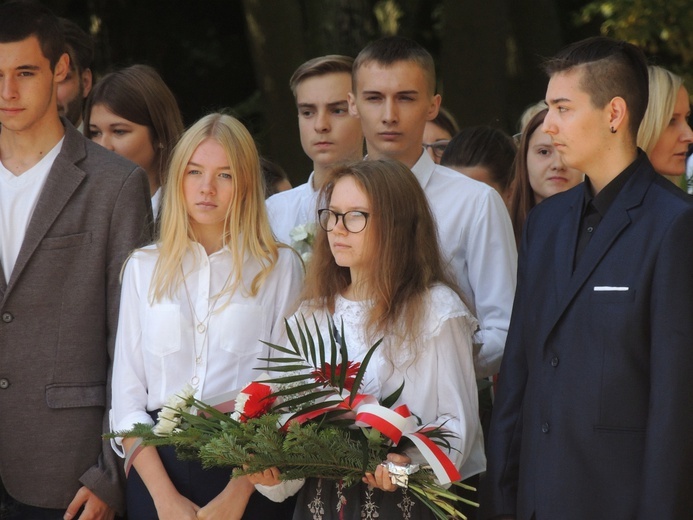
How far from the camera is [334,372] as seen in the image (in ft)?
12.3

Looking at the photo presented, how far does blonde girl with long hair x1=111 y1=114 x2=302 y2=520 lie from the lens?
407 centimetres

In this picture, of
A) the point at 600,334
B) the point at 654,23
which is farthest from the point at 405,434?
the point at 654,23

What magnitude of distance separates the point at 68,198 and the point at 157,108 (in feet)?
4.00

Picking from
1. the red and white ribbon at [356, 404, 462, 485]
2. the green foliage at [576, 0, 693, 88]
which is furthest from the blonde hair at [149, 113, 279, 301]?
the green foliage at [576, 0, 693, 88]


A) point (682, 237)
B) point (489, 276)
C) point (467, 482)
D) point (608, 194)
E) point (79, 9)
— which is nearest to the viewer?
point (682, 237)

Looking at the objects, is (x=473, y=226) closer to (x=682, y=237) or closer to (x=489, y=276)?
(x=489, y=276)

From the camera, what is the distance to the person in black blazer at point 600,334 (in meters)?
3.40

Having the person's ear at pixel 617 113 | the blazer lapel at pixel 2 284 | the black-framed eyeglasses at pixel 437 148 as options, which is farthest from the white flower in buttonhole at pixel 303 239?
the black-framed eyeglasses at pixel 437 148

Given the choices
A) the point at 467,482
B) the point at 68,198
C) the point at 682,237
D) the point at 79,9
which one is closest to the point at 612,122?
the point at 682,237

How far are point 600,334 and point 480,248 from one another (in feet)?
4.01

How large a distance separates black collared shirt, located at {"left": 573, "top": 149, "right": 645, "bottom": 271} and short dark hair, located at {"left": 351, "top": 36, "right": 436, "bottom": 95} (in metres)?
1.57

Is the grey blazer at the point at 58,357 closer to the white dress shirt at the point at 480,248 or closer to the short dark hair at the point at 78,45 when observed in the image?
the white dress shirt at the point at 480,248

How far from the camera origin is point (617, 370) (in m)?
3.49

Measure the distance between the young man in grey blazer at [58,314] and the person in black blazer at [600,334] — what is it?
154 centimetres
